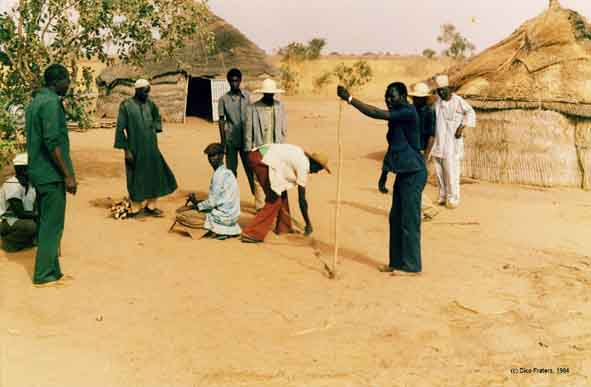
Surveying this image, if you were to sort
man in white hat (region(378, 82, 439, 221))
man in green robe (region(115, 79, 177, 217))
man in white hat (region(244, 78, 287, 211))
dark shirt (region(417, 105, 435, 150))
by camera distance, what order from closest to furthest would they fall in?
man in green robe (region(115, 79, 177, 217))
man in white hat (region(244, 78, 287, 211))
man in white hat (region(378, 82, 439, 221))
dark shirt (region(417, 105, 435, 150))

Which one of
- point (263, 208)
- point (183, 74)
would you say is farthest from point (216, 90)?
point (263, 208)

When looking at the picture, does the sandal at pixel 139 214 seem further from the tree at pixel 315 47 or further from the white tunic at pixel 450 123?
the tree at pixel 315 47

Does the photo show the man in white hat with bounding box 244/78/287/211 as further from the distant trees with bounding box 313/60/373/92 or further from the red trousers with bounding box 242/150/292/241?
the distant trees with bounding box 313/60/373/92

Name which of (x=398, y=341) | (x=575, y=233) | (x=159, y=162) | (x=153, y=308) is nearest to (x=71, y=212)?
(x=159, y=162)

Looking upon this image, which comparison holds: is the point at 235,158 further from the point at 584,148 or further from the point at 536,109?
the point at 584,148

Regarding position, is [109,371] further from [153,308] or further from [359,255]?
[359,255]

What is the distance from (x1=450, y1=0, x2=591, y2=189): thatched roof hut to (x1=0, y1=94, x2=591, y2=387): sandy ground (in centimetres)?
226

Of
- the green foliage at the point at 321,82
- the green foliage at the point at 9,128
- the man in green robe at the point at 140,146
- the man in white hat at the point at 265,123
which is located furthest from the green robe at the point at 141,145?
the green foliage at the point at 321,82

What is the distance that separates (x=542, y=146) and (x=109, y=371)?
346 inches

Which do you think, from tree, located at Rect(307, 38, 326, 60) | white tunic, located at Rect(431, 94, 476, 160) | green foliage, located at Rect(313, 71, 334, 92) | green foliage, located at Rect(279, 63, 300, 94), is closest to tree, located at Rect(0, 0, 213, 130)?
white tunic, located at Rect(431, 94, 476, 160)

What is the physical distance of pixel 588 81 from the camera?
422 inches

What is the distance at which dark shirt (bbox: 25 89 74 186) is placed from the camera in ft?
17.5

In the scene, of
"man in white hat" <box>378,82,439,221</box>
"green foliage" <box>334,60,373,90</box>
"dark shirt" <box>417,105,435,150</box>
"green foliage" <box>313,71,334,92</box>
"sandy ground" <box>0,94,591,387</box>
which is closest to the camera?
"sandy ground" <box>0,94,591,387</box>

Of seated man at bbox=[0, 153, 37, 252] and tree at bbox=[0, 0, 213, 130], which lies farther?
tree at bbox=[0, 0, 213, 130]
